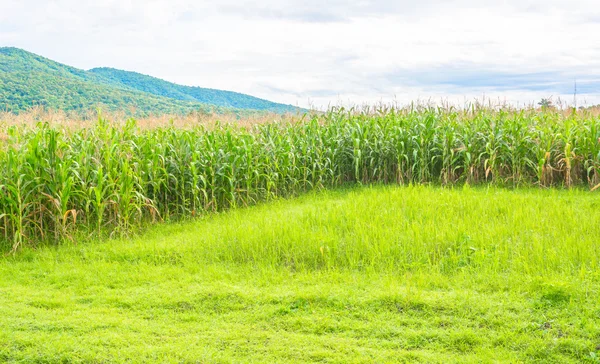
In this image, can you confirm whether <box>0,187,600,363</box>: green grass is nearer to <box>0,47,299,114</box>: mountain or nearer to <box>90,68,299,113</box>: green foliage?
<box>0,47,299,114</box>: mountain

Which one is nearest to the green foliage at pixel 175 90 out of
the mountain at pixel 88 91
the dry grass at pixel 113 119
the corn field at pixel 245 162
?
the mountain at pixel 88 91

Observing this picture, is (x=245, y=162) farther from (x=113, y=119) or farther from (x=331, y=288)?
(x=331, y=288)

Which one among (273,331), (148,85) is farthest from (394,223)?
(148,85)

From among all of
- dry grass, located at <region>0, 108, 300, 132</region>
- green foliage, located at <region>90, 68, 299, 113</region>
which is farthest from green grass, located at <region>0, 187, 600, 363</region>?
green foliage, located at <region>90, 68, 299, 113</region>

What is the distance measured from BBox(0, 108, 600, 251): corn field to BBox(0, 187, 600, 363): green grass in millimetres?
736

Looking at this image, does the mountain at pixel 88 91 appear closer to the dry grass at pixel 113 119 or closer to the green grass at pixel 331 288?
the dry grass at pixel 113 119

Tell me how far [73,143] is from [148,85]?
76863 mm

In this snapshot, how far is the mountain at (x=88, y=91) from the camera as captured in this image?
46531 mm

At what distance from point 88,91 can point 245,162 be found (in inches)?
1900

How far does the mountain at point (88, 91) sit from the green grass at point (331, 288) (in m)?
19.0

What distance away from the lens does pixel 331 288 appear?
6016 mm

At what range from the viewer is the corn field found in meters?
8.59

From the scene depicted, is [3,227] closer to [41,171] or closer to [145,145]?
[41,171]

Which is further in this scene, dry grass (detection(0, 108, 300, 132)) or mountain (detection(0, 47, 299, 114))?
mountain (detection(0, 47, 299, 114))
